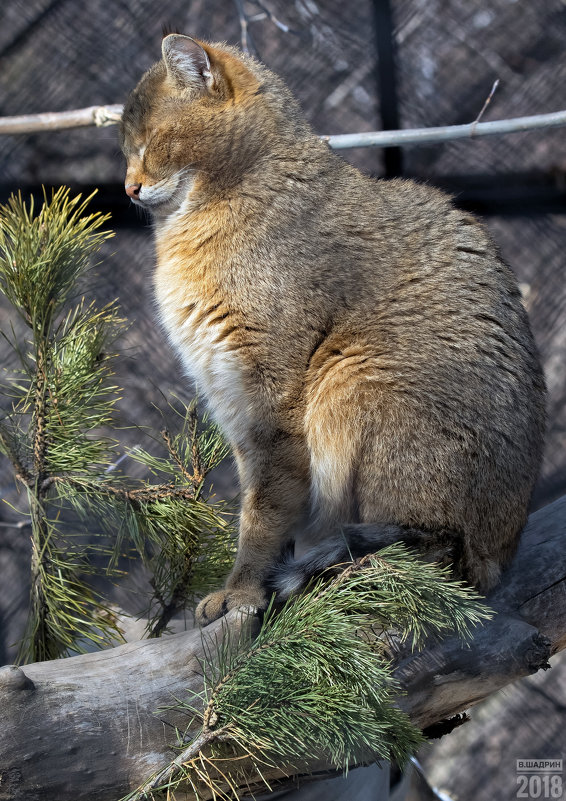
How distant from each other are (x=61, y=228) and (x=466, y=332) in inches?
31.9

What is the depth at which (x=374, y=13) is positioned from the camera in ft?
8.46

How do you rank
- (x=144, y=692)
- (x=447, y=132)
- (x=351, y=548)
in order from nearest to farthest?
(x=144, y=692) → (x=351, y=548) → (x=447, y=132)

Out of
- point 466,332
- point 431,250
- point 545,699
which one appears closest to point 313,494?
point 466,332

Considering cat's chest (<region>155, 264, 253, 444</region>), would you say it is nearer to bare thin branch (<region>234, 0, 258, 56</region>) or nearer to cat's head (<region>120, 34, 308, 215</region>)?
cat's head (<region>120, 34, 308, 215</region>)

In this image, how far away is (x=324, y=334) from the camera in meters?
1.61

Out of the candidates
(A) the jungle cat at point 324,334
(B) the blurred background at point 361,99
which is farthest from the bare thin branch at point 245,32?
(A) the jungle cat at point 324,334

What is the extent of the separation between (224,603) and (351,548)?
28 centimetres

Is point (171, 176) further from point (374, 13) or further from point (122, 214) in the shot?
point (374, 13)

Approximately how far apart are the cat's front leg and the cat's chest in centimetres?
10

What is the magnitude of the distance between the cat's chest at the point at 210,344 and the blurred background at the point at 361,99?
2.72 feet

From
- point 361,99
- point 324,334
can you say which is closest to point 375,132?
point 361,99

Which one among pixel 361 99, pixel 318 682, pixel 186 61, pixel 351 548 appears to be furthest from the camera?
pixel 361 99

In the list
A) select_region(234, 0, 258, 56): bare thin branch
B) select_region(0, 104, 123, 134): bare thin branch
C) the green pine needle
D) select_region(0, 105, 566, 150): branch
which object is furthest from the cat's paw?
select_region(234, 0, 258, 56): bare thin branch

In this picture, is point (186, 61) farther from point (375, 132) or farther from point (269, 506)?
point (269, 506)
